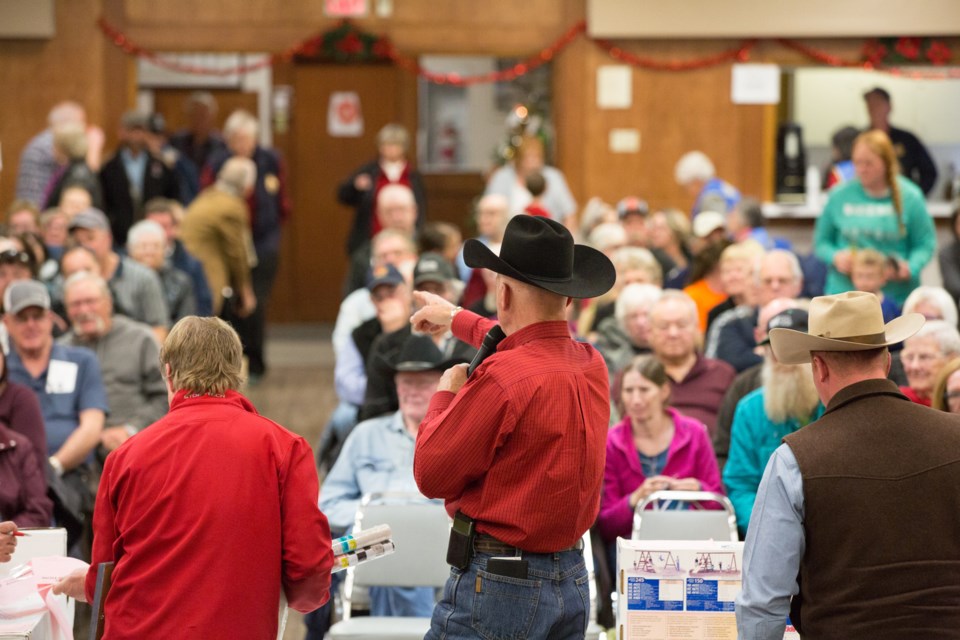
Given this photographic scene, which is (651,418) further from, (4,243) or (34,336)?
(4,243)

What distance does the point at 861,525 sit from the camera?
107 inches

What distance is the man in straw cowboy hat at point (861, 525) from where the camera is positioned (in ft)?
8.90

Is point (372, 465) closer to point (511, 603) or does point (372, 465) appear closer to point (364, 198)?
point (511, 603)

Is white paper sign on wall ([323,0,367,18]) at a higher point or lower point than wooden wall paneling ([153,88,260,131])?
higher

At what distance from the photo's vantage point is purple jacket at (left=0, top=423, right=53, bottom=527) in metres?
4.64

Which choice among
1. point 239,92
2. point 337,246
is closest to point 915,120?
point 337,246

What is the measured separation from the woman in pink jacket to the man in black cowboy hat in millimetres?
1846

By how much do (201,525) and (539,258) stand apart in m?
→ 0.92

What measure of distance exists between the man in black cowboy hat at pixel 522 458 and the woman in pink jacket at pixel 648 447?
1.85 meters

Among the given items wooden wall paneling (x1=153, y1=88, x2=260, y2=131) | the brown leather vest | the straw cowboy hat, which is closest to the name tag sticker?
the straw cowboy hat

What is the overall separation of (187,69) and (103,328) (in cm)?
537

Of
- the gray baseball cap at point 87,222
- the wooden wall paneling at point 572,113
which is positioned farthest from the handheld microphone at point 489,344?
the wooden wall paneling at point 572,113

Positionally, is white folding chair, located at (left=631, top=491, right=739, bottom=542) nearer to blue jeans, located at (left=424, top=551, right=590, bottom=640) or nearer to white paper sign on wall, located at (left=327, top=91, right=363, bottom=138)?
blue jeans, located at (left=424, top=551, right=590, bottom=640)

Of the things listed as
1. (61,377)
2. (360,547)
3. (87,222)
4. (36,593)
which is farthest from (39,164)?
(360,547)
